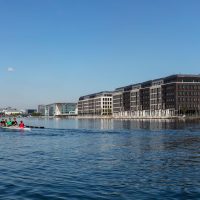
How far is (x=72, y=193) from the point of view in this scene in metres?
20.4

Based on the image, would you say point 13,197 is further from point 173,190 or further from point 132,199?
point 173,190

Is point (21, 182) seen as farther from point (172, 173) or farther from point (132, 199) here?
point (172, 173)

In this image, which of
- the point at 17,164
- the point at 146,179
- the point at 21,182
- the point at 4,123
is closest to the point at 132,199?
the point at 146,179

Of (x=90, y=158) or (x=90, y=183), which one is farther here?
(x=90, y=158)

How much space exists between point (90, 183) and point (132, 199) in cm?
425

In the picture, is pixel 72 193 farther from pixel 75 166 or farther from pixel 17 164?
pixel 17 164

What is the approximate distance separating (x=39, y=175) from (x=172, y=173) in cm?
909

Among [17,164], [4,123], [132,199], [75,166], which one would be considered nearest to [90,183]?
[132,199]

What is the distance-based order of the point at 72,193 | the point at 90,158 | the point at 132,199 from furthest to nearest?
the point at 90,158
the point at 72,193
the point at 132,199

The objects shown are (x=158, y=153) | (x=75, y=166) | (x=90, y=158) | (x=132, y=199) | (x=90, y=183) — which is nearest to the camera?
(x=132, y=199)

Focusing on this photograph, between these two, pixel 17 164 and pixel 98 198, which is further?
pixel 17 164

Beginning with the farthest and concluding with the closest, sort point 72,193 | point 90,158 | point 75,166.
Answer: point 90,158 < point 75,166 < point 72,193

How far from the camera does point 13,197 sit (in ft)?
64.1

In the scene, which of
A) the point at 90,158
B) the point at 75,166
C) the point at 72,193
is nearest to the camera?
the point at 72,193
